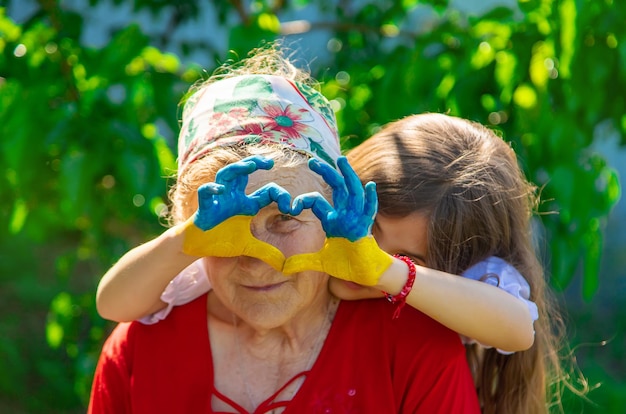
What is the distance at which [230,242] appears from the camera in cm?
155

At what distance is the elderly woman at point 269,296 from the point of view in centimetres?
153

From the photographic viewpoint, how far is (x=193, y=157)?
1.73 metres

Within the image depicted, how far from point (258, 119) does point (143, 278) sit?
41 centimetres

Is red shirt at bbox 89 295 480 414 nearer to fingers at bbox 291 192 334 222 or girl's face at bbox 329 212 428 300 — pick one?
girl's face at bbox 329 212 428 300

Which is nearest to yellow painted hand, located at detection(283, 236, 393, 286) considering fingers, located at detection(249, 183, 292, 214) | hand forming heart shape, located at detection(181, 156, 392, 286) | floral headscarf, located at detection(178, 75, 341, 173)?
hand forming heart shape, located at detection(181, 156, 392, 286)

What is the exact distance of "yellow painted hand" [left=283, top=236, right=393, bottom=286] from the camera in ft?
4.96

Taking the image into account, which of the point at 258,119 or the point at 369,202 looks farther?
the point at 258,119

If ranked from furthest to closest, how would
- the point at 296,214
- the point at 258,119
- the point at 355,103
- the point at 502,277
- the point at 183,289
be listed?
the point at 355,103, the point at 183,289, the point at 502,277, the point at 258,119, the point at 296,214

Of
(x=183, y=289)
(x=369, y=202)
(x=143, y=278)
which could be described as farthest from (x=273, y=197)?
(x=183, y=289)

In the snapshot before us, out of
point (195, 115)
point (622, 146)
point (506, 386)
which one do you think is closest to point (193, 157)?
point (195, 115)

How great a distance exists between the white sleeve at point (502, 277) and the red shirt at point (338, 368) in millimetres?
145

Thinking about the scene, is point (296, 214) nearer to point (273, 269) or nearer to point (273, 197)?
point (273, 197)

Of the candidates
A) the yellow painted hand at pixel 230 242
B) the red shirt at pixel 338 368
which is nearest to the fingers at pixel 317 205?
the yellow painted hand at pixel 230 242

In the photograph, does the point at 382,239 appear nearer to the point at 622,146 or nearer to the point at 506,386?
the point at 506,386
